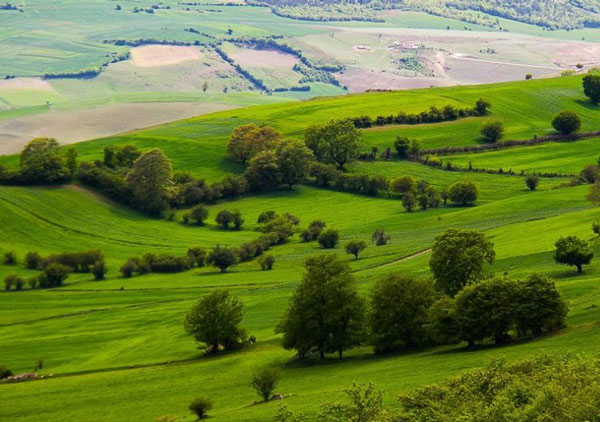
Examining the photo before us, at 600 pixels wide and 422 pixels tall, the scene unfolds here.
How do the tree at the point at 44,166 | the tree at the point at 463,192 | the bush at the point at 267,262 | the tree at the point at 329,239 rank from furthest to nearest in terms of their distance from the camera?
the tree at the point at 44,166 → the tree at the point at 463,192 → the tree at the point at 329,239 → the bush at the point at 267,262

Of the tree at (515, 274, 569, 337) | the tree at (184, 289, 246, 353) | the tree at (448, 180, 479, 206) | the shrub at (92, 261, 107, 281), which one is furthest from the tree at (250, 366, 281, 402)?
the tree at (448, 180, 479, 206)

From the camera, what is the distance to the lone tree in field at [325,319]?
306 ft

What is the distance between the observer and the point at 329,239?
504ft

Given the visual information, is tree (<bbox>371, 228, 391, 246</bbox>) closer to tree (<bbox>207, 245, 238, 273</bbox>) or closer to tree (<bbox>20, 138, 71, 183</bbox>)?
tree (<bbox>207, 245, 238, 273</bbox>)

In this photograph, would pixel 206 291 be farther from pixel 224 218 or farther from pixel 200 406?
pixel 200 406

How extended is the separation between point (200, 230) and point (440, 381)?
348 feet

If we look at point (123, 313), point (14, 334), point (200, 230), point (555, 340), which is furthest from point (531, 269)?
point (200, 230)

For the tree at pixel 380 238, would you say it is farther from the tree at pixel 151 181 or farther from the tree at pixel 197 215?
the tree at pixel 151 181

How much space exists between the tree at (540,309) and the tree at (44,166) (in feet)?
394

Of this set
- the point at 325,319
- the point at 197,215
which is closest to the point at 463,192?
the point at 197,215

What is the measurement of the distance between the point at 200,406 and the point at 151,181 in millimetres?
111002

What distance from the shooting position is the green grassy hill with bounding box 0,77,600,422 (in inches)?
3263

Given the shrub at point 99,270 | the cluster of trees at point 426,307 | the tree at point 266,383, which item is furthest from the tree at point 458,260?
the shrub at point 99,270

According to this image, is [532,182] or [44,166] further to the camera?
[44,166]
